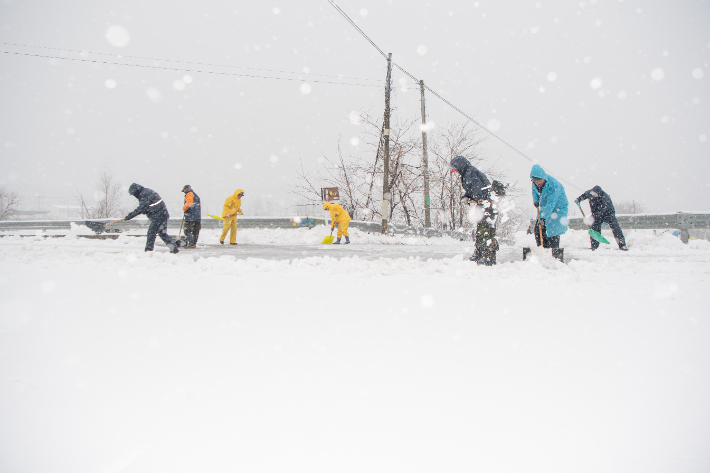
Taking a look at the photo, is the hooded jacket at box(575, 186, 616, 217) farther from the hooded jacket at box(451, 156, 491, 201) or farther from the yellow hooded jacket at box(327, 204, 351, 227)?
the yellow hooded jacket at box(327, 204, 351, 227)

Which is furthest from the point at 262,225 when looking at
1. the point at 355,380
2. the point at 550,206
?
the point at 355,380

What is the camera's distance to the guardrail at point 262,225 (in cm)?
1578

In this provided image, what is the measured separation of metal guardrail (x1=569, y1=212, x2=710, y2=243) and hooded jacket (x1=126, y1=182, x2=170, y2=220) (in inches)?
511

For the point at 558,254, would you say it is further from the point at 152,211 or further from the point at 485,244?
the point at 152,211

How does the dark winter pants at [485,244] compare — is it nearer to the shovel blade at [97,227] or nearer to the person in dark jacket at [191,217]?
the person in dark jacket at [191,217]

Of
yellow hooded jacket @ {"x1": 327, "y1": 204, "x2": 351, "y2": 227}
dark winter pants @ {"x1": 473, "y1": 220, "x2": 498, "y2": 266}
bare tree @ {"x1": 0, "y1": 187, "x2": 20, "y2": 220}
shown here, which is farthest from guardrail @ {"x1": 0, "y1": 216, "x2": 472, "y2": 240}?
bare tree @ {"x1": 0, "y1": 187, "x2": 20, "y2": 220}

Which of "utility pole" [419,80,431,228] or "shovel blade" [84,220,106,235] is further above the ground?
"utility pole" [419,80,431,228]

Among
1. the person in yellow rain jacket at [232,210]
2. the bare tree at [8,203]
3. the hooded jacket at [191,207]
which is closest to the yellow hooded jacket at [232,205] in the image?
the person in yellow rain jacket at [232,210]

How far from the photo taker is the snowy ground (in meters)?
1.33

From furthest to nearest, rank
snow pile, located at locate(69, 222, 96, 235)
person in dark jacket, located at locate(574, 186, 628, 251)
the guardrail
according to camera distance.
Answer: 1. the guardrail
2. snow pile, located at locate(69, 222, 96, 235)
3. person in dark jacket, located at locate(574, 186, 628, 251)

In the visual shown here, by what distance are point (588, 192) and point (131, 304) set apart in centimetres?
935

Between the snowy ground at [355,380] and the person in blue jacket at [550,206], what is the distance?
7.82ft

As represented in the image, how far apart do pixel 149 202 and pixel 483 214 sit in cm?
700

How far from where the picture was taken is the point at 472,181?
5.98 m
